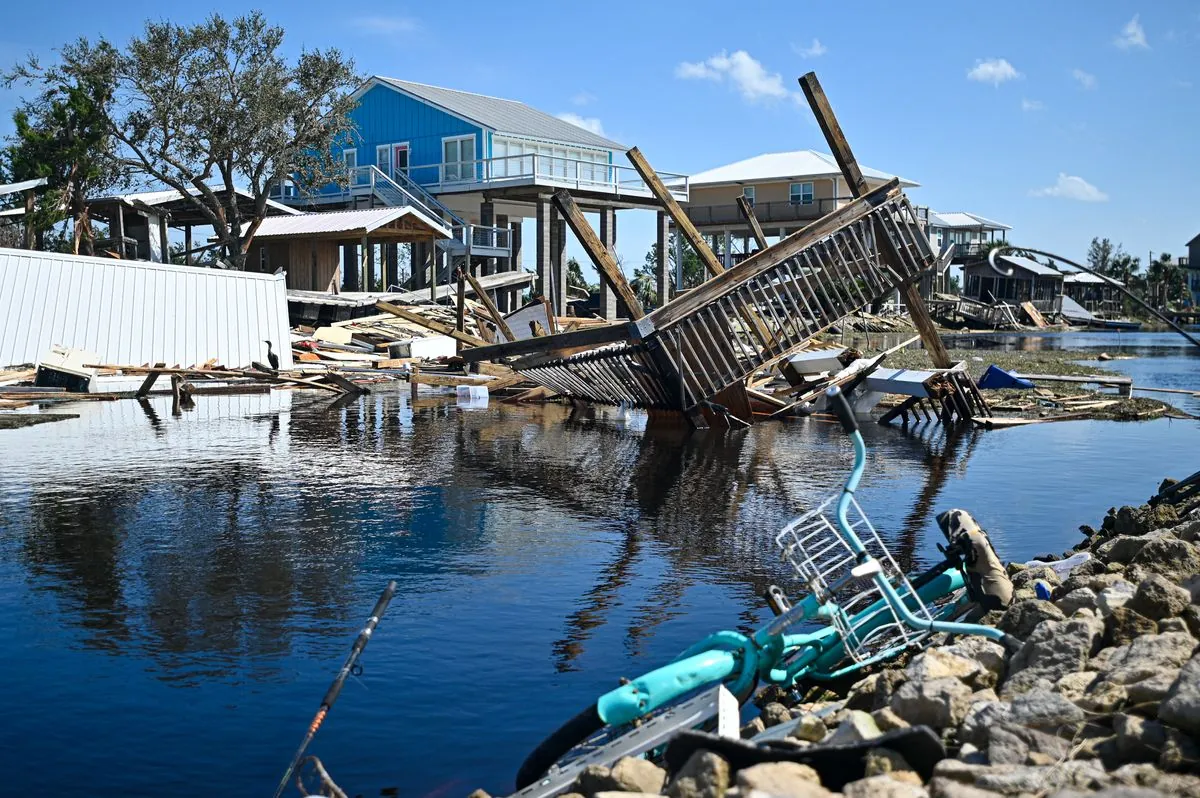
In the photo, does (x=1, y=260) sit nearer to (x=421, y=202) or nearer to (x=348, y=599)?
(x=348, y=599)

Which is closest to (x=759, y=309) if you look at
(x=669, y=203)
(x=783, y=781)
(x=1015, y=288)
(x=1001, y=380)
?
(x=669, y=203)

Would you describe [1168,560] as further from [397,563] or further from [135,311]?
[135,311]

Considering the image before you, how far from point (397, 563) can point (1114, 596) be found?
609 centimetres

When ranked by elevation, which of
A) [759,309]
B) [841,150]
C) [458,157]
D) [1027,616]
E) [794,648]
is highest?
[458,157]

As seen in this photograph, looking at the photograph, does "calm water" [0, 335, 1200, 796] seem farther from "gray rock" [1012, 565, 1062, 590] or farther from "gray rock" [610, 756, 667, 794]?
"gray rock" [1012, 565, 1062, 590]

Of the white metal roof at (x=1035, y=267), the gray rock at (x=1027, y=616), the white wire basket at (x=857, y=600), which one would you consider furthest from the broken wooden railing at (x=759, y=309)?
the gray rock at (x=1027, y=616)

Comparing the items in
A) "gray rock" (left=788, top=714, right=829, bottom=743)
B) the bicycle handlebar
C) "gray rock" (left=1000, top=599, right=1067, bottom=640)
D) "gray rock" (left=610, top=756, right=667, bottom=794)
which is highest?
the bicycle handlebar

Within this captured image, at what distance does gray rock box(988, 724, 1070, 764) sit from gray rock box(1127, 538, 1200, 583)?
95.6 inches

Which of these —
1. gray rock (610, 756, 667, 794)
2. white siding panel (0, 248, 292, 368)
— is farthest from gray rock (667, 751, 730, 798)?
white siding panel (0, 248, 292, 368)

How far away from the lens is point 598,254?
19250mm

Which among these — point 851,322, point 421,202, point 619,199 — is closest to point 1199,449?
point 619,199

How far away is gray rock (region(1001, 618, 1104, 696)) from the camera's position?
209 inches

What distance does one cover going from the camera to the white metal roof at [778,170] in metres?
72.5

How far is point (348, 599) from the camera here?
905cm
